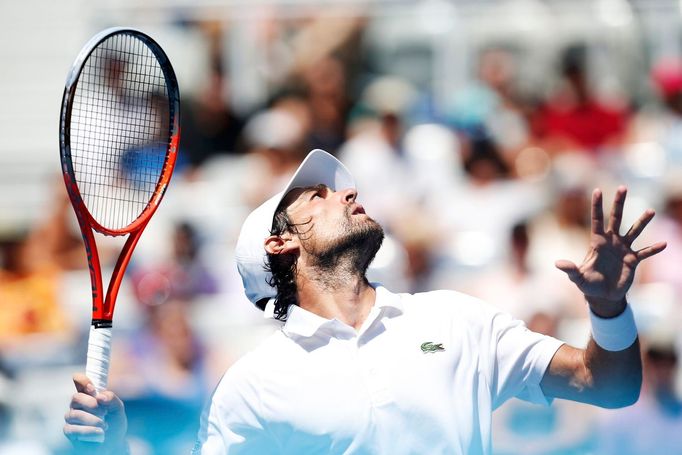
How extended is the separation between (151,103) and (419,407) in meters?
2.96

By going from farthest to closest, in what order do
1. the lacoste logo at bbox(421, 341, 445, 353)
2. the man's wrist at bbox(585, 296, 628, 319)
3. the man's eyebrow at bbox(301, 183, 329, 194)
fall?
1. the man's eyebrow at bbox(301, 183, 329, 194)
2. the lacoste logo at bbox(421, 341, 445, 353)
3. the man's wrist at bbox(585, 296, 628, 319)

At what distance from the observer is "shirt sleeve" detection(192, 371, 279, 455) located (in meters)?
3.46

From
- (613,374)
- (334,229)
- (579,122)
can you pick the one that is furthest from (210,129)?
(613,374)

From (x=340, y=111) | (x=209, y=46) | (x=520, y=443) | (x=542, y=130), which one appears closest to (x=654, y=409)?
(x=520, y=443)

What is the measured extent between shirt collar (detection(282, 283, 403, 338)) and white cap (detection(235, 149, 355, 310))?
0.65 feet

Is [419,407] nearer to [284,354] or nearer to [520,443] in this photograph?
[284,354]

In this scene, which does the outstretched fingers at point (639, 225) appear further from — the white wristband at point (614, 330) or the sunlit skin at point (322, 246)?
the sunlit skin at point (322, 246)

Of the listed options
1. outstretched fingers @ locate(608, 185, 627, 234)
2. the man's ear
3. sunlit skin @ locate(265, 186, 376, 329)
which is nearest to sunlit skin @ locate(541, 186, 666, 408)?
outstretched fingers @ locate(608, 185, 627, 234)

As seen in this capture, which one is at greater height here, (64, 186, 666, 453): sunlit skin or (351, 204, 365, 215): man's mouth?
(351, 204, 365, 215): man's mouth

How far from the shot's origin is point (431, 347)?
3557mm

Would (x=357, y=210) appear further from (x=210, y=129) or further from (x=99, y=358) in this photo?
(x=210, y=129)

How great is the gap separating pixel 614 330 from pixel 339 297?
88cm

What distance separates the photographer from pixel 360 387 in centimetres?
346

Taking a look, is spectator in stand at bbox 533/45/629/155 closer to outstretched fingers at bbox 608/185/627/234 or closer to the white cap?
the white cap
